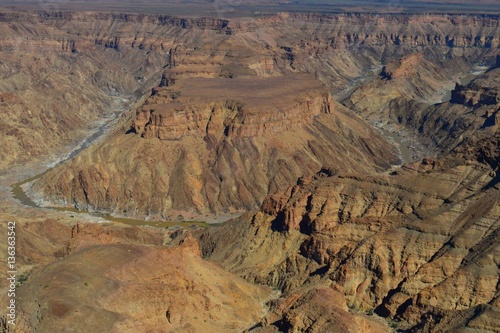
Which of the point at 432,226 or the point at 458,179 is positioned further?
the point at 458,179

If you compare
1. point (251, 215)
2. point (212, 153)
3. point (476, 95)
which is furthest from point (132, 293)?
point (476, 95)

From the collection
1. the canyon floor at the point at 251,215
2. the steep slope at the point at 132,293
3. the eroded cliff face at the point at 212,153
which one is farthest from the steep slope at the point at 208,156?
the steep slope at the point at 132,293

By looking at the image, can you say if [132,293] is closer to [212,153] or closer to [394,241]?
[394,241]

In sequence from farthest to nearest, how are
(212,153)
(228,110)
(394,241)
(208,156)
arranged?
1. (228,110)
2. (212,153)
3. (208,156)
4. (394,241)

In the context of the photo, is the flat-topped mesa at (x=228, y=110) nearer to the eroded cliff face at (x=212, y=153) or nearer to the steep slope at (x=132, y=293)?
the eroded cliff face at (x=212, y=153)

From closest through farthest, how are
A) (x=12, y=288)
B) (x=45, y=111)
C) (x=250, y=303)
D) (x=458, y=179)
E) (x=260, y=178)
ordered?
(x=12, y=288) < (x=250, y=303) < (x=458, y=179) < (x=260, y=178) < (x=45, y=111)

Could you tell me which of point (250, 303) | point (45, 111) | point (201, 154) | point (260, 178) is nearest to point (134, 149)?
point (201, 154)

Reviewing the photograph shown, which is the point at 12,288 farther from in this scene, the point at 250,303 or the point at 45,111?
the point at 45,111
